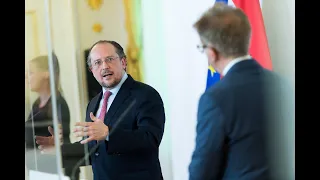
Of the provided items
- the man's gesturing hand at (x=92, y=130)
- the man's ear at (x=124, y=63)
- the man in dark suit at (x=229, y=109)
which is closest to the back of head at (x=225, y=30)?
the man in dark suit at (x=229, y=109)

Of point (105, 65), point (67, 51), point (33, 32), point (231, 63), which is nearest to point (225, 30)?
point (231, 63)

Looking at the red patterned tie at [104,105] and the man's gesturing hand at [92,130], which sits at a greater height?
the red patterned tie at [104,105]

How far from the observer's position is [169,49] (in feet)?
3.19

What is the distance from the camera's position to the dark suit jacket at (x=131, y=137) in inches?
36.8

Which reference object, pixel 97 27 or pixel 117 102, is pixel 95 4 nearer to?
pixel 97 27

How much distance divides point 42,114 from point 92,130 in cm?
17

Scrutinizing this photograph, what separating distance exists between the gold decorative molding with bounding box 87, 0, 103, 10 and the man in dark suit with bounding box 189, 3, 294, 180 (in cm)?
26

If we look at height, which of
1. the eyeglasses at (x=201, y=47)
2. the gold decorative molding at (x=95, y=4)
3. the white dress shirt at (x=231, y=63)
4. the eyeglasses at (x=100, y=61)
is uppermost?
the gold decorative molding at (x=95, y=4)

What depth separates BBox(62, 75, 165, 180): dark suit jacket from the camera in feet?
3.06

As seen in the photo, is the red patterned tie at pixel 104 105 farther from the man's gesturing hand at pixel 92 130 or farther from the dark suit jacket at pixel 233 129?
the dark suit jacket at pixel 233 129

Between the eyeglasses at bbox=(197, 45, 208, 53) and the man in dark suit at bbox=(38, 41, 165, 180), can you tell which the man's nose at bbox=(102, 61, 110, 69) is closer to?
the man in dark suit at bbox=(38, 41, 165, 180)

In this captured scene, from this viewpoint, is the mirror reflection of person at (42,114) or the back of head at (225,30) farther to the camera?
the mirror reflection of person at (42,114)

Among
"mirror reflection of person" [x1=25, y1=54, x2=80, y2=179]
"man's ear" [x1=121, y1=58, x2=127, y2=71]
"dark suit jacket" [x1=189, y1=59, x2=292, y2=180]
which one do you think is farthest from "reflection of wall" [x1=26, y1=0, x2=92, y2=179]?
"dark suit jacket" [x1=189, y1=59, x2=292, y2=180]
